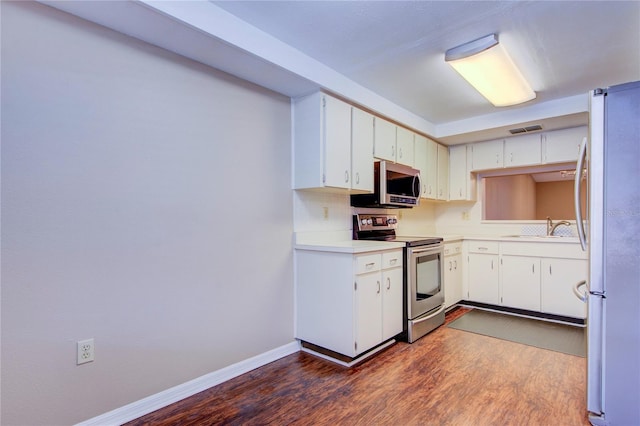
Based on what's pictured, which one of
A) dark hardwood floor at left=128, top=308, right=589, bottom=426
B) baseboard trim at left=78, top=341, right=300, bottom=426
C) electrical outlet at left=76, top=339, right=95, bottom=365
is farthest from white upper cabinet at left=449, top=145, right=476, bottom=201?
electrical outlet at left=76, top=339, right=95, bottom=365

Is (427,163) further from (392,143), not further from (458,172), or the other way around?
(392,143)

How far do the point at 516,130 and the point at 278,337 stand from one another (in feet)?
11.3

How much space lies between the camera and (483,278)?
4016 mm

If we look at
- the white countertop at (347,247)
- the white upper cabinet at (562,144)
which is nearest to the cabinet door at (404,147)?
the white countertop at (347,247)

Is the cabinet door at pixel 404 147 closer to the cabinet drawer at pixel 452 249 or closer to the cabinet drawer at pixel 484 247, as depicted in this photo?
the cabinet drawer at pixel 452 249

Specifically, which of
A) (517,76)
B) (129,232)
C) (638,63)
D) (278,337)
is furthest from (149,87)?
(638,63)

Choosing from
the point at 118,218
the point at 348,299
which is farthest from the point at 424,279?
the point at 118,218

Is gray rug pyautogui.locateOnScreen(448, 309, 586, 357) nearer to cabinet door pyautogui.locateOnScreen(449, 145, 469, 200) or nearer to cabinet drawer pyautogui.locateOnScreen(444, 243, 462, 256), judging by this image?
cabinet drawer pyautogui.locateOnScreen(444, 243, 462, 256)

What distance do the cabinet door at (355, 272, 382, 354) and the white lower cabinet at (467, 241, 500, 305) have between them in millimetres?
1959

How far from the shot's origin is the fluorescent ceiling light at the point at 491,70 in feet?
7.41

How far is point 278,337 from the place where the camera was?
2705 mm

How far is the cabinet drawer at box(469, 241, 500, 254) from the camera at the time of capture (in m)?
3.94

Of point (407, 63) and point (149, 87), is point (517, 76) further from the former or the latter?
point (149, 87)

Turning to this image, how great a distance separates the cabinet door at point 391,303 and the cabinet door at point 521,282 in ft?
5.56
